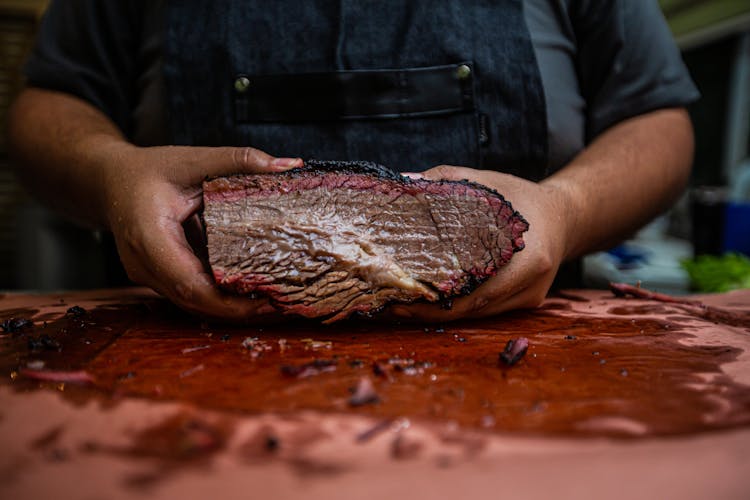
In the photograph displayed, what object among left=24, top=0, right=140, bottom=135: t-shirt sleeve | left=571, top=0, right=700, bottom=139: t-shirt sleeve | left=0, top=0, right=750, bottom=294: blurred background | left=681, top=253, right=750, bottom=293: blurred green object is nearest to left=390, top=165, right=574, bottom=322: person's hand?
left=571, top=0, right=700, bottom=139: t-shirt sleeve

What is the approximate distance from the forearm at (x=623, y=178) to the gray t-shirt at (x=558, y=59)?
0.29 ft

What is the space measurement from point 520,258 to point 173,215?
0.94m

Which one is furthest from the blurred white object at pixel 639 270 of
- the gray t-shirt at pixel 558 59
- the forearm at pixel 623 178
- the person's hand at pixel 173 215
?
the person's hand at pixel 173 215

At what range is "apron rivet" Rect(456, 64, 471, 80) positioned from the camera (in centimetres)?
188

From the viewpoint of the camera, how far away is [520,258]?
1530 millimetres

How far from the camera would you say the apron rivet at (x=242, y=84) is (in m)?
1.90

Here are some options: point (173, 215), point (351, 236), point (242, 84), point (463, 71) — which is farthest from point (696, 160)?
point (173, 215)

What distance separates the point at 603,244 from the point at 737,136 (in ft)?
18.0

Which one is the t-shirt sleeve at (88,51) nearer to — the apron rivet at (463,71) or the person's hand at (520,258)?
the apron rivet at (463,71)

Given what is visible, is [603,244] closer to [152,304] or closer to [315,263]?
[315,263]

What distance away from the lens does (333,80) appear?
1.87 meters

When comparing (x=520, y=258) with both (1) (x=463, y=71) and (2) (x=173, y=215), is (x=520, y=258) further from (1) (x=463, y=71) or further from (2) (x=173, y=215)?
(2) (x=173, y=215)

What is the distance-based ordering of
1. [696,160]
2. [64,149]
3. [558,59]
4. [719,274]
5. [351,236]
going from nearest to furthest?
1. [351,236]
2. [64,149]
3. [558,59]
4. [719,274]
5. [696,160]

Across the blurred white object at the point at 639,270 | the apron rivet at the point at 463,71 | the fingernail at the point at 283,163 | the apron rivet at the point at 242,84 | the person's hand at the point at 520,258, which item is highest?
the apron rivet at the point at 463,71
